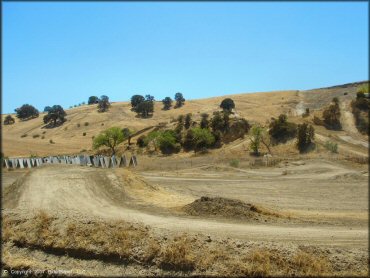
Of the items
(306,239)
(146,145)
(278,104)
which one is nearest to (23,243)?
(306,239)

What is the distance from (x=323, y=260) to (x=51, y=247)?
11.1m

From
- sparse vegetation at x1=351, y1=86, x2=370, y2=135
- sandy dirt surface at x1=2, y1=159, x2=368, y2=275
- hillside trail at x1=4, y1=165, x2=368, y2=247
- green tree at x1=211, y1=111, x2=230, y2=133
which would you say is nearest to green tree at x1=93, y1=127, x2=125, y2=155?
green tree at x1=211, y1=111, x2=230, y2=133

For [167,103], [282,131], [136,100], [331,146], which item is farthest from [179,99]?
[331,146]

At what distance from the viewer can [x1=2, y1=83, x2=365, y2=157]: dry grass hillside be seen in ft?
267

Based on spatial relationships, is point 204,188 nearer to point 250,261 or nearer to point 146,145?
point 250,261

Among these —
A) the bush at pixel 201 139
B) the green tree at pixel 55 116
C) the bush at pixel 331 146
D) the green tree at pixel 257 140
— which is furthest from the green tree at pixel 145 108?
the bush at pixel 331 146

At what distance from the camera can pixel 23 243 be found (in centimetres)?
1952

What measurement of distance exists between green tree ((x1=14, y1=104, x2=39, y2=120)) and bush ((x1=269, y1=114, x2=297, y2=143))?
2197 inches

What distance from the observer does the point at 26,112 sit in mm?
96875

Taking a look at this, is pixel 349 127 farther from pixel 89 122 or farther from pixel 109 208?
pixel 109 208

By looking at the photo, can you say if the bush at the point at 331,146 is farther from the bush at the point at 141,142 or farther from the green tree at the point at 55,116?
the green tree at the point at 55,116

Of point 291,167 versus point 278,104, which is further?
point 278,104

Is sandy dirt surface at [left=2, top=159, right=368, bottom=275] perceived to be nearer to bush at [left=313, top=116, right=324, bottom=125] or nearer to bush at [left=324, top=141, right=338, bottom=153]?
bush at [left=324, top=141, right=338, bottom=153]

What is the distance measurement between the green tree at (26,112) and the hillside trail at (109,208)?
65.2 metres
